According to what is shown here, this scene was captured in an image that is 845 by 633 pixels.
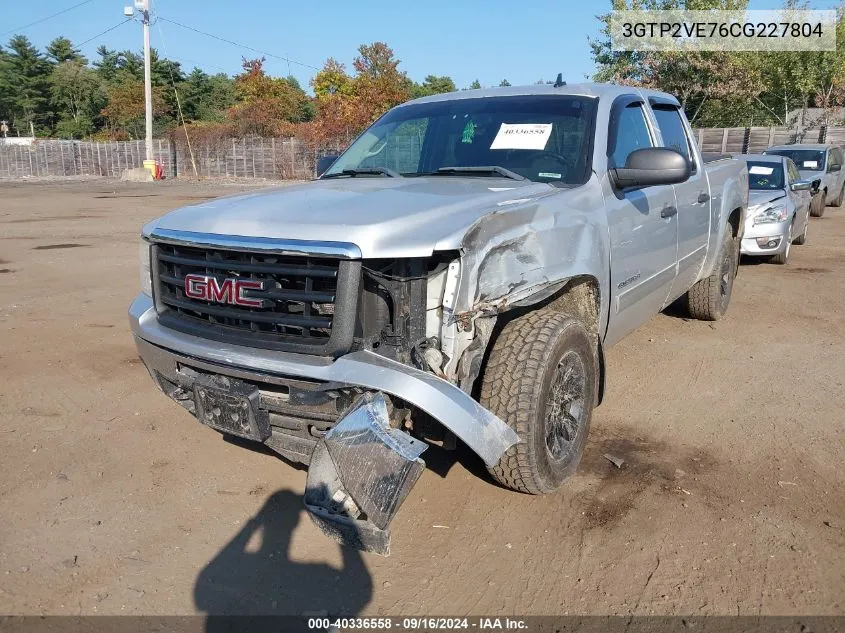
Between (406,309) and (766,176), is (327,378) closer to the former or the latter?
(406,309)

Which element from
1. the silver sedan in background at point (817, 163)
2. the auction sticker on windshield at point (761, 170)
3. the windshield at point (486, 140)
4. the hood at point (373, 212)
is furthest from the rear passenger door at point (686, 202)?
the silver sedan in background at point (817, 163)

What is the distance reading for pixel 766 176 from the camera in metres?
10.6

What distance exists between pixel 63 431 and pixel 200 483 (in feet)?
3.87

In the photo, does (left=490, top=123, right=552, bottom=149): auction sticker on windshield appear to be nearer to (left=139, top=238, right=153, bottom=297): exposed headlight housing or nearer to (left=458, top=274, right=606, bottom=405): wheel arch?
(left=458, top=274, right=606, bottom=405): wheel arch

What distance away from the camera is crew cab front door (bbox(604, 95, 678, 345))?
395 cm

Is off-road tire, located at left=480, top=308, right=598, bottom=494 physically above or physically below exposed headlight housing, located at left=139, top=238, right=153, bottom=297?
below

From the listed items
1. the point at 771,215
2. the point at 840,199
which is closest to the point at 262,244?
the point at 771,215

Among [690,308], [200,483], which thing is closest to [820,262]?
[690,308]

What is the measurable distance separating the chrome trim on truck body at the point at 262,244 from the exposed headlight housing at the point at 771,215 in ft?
27.9

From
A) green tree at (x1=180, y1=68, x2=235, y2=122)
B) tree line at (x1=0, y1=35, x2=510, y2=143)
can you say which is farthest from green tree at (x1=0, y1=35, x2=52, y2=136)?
green tree at (x1=180, y1=68, x2=235, y2=122)

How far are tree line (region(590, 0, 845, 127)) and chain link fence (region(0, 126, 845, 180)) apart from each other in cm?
227

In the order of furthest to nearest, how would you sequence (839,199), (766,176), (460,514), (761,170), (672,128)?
(839,199), (761,170), (766,176), (672,128), (460,514)

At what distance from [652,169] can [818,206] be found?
1446 cm

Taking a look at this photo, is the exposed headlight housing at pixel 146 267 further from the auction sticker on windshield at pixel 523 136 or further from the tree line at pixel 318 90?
the tree line at pixel 318 90
